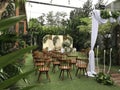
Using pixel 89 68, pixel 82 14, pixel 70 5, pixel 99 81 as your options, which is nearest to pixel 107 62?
pixel 89 68

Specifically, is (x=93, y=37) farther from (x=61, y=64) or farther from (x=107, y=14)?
(x=61, y=64)

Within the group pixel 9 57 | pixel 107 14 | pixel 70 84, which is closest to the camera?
pixel 9 57

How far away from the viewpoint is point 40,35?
2583 cm

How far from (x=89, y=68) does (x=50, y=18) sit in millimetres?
29665

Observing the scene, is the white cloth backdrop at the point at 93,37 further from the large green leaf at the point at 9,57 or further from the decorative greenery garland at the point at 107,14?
the large green leaf at the point at 9,57

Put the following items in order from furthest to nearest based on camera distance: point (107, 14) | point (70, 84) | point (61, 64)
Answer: point (61, 64), point (107, 14), point (70, 84)

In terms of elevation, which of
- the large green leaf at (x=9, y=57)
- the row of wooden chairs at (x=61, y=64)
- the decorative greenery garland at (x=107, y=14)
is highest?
the decorative greenery garland at (x=107, y=14)

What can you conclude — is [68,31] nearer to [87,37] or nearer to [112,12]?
[87,37]

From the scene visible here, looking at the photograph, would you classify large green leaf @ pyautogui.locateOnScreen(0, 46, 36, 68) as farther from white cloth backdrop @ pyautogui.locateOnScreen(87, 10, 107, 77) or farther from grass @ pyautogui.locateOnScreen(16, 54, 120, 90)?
white cloth backdrop @ pyautogui.locateOnScreen(87, 10, 107, 77)

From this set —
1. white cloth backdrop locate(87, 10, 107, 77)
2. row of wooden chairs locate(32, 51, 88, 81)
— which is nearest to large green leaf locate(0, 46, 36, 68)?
row of wooden chairs locate(32, 51, 88, 81)

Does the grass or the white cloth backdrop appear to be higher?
the white cloth backdrop

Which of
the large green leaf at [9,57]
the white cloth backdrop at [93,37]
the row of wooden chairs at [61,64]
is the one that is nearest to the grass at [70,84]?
the row of wooden chairs at [61,64]

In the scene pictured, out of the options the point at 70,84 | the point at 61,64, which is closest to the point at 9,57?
the point at 70,84

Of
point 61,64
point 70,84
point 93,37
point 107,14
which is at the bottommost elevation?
point 70,84
